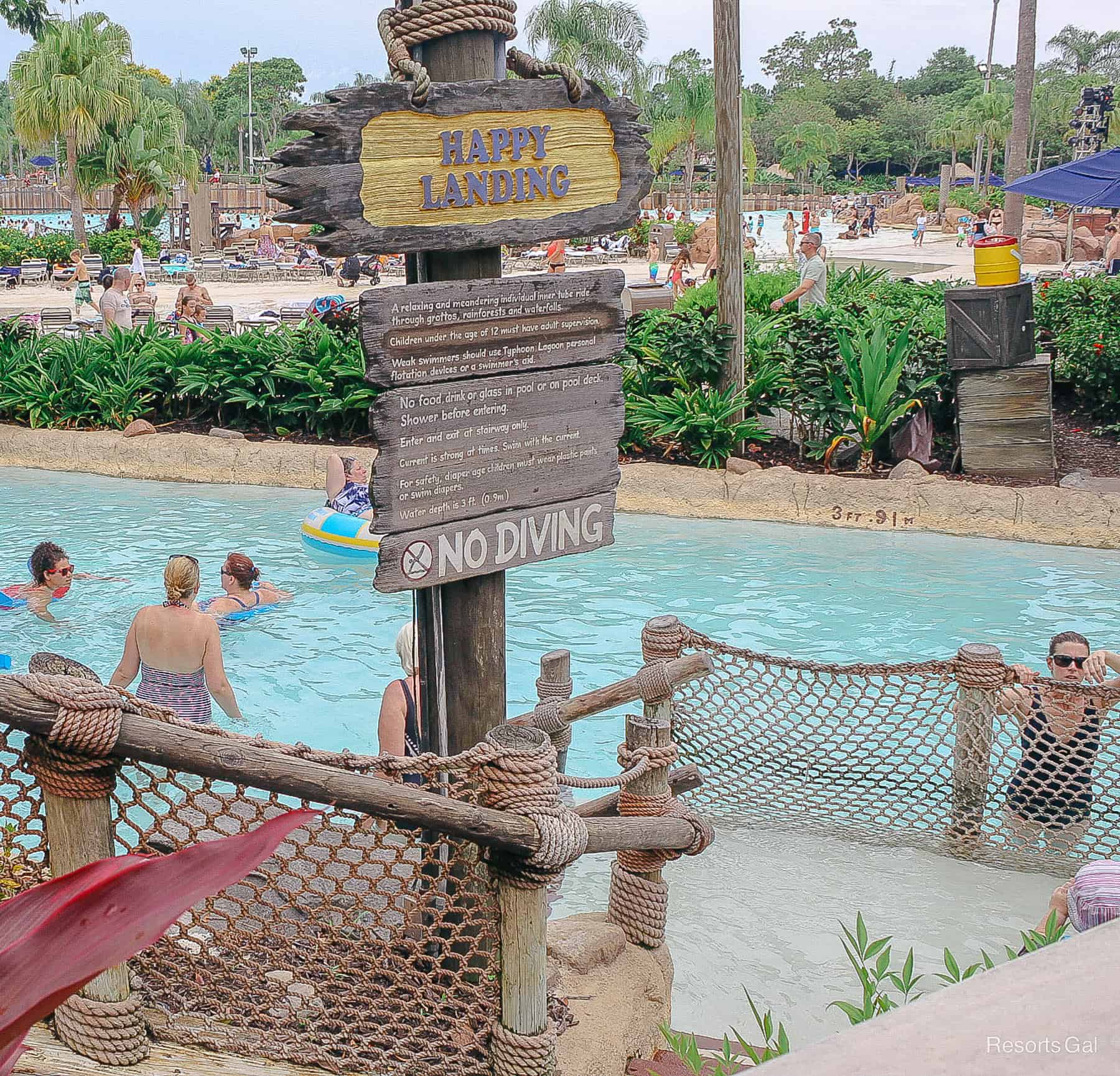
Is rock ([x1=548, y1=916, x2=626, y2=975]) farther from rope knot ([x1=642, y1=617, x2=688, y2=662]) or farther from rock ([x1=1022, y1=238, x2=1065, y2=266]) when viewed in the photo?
rock ([x1=1022, y1=238, x2=1065, y2=266])

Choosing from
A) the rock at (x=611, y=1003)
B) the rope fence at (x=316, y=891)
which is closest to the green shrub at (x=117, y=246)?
the rock at (x=611, y=1003)

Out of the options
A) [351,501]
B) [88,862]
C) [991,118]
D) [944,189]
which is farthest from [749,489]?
[991,118]

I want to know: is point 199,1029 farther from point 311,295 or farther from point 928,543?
point 311,295

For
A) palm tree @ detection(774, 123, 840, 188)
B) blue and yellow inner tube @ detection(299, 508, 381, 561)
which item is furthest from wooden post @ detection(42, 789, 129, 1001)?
palm tree @ detection(774, 123, 840, 188)

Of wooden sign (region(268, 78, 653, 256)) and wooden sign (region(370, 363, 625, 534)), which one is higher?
wooden sign (region(268, 78, 653, 256))

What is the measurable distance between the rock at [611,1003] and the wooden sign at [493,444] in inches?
53.3

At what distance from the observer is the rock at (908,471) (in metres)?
10.4

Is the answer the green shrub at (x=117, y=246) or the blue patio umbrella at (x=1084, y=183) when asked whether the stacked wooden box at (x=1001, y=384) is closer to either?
the blue patio umbrella at (x=1084, y=183)

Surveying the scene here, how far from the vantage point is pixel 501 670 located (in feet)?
11.3

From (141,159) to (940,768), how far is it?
3455cm

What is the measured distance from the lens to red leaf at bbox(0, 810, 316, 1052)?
980mm

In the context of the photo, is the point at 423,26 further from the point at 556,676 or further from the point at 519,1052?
the point at 556,676

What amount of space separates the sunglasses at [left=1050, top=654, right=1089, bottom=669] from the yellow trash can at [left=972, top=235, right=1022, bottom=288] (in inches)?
223

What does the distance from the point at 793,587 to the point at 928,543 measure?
1.42m
